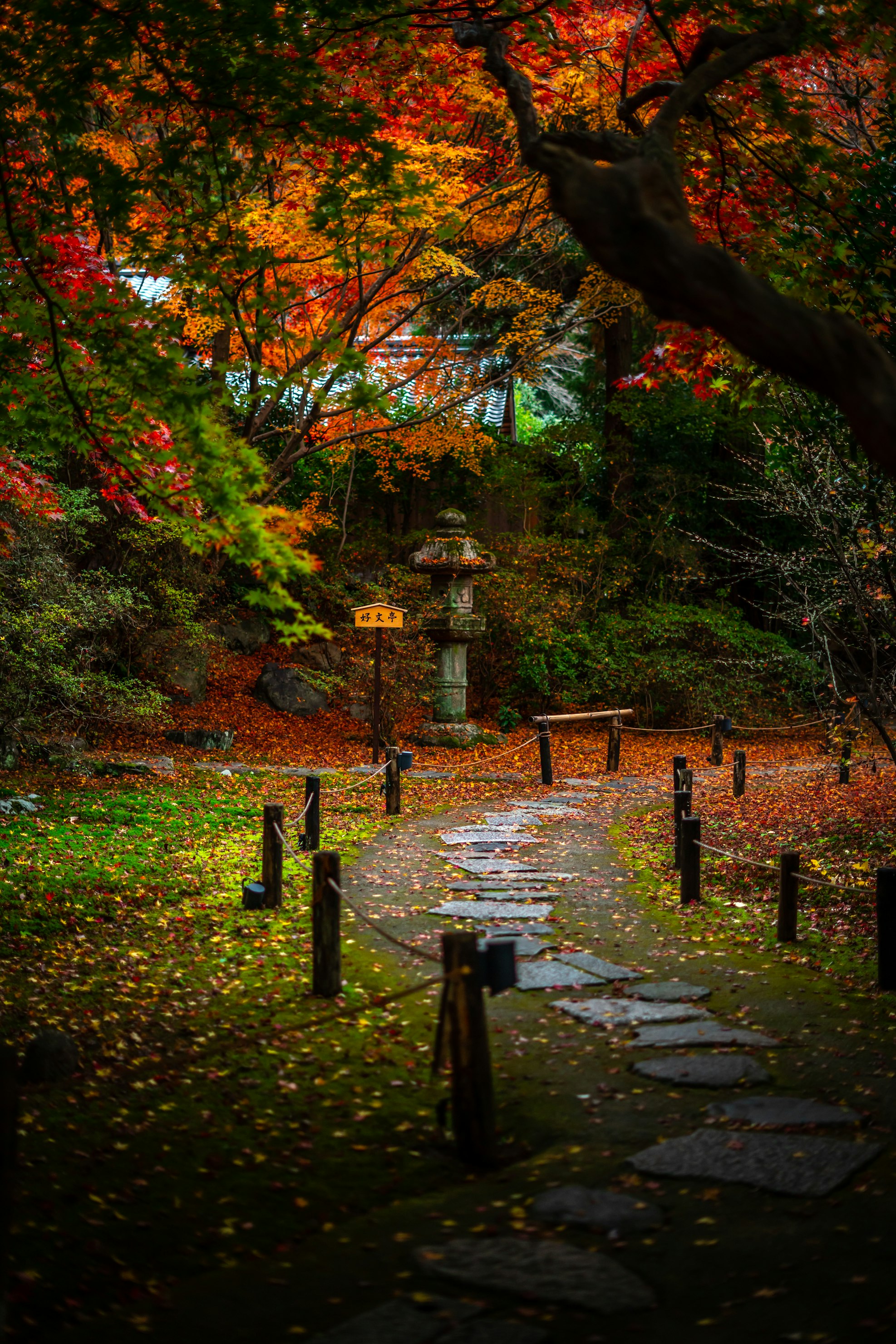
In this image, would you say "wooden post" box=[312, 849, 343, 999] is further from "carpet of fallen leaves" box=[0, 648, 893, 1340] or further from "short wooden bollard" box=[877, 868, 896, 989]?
"short wooden bollard" box=[877, 868, 896, 989]

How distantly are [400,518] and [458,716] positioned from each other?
5.95m

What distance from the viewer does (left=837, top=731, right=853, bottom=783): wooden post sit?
10.8 meters

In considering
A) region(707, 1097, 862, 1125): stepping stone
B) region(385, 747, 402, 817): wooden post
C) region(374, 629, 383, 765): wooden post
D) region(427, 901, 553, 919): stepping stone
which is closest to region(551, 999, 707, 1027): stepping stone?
region(707, 1097, 862, 1125): stepping stone

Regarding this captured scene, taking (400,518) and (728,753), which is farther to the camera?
(400,518)

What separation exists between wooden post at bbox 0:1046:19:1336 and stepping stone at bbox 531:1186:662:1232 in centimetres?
162

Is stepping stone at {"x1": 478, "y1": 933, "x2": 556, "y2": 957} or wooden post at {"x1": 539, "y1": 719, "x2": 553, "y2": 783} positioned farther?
wooden post at {"x1": 539, "y1": 719, "x2": 553, "y2": 783}

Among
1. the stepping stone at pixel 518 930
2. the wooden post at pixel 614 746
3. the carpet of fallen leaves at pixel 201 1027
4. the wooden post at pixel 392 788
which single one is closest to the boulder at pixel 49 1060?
the carpet of fallen leaves at pixel 201 1027

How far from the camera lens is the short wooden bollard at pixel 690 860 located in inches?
305

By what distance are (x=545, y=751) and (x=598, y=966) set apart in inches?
312

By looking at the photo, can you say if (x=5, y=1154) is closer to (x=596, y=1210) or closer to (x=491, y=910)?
(x=596, y=1210)

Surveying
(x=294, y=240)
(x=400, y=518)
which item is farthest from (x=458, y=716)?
(x=294, y=240)

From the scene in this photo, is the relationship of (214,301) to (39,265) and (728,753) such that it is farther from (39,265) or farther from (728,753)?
(728,753)

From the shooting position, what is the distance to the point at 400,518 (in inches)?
836

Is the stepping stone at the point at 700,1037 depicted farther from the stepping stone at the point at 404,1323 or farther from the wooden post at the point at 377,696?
the wooden post at the point at 377,696
